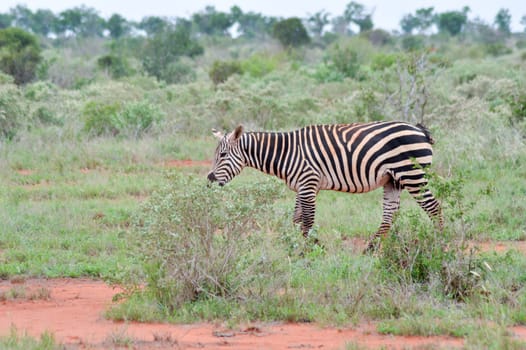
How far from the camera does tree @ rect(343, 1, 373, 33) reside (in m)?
74.4

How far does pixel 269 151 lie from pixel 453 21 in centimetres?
6792

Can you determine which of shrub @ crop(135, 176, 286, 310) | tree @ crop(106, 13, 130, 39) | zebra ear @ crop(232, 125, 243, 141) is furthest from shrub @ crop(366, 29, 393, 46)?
shrub @ crop(135, 176, 286, 310)

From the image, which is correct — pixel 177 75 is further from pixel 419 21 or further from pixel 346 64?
pixel 419 21

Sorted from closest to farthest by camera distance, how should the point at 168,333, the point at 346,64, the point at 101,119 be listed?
the point at 168,333 → the point at 101,119 → the point at 346,64

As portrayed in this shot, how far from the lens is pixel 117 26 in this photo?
239ft

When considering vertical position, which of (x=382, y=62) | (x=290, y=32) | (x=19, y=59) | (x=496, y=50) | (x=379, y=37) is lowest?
(x=19, y=59)

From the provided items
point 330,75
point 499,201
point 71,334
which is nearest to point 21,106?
point 499,201

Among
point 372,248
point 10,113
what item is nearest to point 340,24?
point 10,113

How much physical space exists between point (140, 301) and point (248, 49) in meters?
50.8

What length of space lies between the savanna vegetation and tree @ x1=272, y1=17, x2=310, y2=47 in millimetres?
21399

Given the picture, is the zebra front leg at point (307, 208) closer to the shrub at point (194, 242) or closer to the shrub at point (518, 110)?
the shrub at point (194, 242)

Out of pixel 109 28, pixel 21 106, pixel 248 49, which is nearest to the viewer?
pixel 21 106

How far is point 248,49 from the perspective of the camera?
187 feet

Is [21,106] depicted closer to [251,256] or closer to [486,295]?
[251,256]
